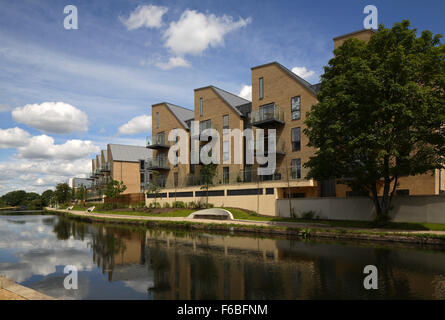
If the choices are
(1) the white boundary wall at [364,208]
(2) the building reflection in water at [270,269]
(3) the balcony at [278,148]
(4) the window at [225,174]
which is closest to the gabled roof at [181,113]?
(4) the window at [225,174]

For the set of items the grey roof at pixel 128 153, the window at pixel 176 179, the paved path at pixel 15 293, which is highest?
the grey roof at pixel 128 153

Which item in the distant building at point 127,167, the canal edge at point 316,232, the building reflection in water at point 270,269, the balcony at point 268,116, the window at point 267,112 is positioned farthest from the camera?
the distant building at point 127,167

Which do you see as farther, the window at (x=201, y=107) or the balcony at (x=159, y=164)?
the balcony at (x=159, y=164)

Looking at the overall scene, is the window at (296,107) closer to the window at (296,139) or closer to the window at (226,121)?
the window at (296,139)

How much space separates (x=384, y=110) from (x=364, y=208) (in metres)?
8.45

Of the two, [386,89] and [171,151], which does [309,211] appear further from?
[171,151]

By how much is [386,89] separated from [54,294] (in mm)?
17833

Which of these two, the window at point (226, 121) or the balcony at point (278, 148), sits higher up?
the window at point (226, 121)

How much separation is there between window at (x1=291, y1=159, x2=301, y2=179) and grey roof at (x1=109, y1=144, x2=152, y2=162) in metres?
42.2

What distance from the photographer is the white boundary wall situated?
20.5 meters

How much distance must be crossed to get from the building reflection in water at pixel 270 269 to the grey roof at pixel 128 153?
157 ft

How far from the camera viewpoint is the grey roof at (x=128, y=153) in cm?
6450

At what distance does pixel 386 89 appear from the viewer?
1778 centimetres
